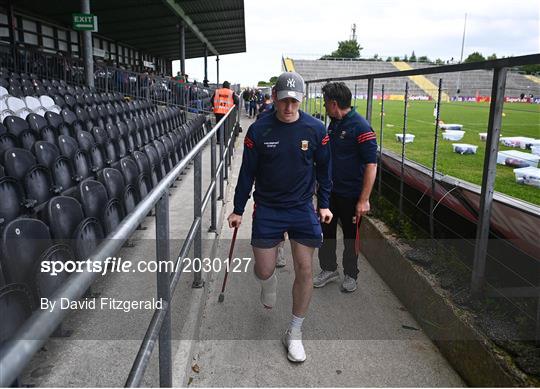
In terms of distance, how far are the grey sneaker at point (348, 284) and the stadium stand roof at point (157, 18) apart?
20008 mm

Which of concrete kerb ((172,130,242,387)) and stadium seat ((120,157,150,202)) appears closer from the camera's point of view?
concrete kerb ((172,130,242,387))

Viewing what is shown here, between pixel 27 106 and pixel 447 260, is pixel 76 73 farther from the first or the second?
pixel 447 260

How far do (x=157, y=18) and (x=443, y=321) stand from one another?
25853 mm

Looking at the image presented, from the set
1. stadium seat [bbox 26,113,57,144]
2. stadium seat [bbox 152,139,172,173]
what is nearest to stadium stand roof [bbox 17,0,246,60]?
stadium seat [bbox 26,113,57,144]

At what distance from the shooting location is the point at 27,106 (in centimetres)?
819

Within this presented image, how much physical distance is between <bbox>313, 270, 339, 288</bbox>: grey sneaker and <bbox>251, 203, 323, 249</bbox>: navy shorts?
3.88ft

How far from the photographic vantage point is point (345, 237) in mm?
3865

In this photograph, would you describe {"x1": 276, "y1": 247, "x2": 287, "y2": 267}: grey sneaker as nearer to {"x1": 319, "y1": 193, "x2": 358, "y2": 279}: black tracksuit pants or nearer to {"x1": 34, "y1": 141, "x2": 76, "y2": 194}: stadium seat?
{"x1": 319, "y1": 193, "x2": 358, "y2": 279}: black tracksuit pants

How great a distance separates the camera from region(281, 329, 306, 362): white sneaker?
9.11 ft

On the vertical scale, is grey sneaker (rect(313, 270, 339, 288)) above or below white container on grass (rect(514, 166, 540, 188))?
below

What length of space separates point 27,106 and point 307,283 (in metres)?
7.37

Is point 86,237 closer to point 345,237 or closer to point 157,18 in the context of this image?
point 345,237

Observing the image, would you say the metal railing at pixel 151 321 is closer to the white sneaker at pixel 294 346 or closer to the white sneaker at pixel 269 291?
the white sneaker at pixel 269 291

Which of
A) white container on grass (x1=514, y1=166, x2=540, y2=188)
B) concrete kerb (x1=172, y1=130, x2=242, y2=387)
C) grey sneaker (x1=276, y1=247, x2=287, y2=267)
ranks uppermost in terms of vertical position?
white container on grass (x1=514, y1=166, x2=540, y2=188)
